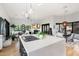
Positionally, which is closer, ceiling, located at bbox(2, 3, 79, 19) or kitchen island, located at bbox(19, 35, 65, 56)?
kitchen island, located at bbox(19, 35, 65, 56)

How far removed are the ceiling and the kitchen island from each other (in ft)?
1.61

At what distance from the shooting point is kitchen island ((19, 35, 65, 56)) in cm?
151

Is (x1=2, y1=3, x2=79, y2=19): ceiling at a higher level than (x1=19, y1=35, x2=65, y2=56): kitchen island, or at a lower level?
higher

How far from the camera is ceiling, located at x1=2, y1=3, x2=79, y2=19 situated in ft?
6.31

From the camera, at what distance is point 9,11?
6.73 ft

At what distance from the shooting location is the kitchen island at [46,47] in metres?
1.51

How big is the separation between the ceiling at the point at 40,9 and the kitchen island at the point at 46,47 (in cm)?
49

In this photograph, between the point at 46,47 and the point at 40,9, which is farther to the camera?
the point at 40,9

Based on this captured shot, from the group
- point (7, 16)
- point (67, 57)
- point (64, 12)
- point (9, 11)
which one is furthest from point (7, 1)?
point (67, 57)

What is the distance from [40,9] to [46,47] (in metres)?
0.82

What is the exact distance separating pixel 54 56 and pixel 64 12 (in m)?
0.88

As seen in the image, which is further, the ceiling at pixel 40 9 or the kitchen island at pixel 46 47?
the ceiling at pixel 40 9

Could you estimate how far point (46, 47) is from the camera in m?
1.64

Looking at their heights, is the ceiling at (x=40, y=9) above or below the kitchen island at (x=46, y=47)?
above
